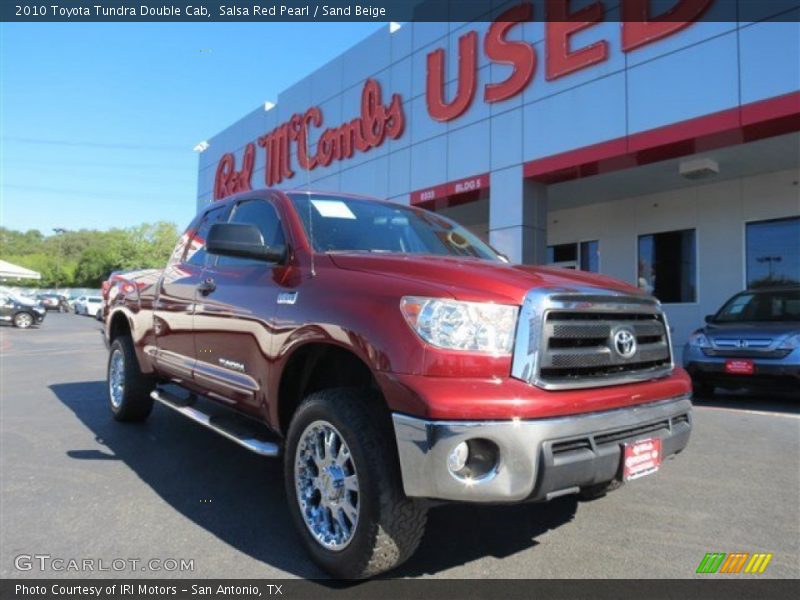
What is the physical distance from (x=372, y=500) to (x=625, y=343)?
1.43 meters

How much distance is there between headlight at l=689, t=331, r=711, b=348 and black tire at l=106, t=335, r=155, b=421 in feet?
21.9

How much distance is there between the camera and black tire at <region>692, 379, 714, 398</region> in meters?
8.10

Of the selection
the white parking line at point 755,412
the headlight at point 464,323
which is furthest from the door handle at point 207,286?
the white parking line at point 755,412

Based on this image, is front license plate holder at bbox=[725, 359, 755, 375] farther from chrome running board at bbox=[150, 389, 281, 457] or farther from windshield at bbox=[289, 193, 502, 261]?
chrome running board at bbox=[150, 389, 281, 457]

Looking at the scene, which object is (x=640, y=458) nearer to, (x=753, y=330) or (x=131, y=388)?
(x=131, y=388)

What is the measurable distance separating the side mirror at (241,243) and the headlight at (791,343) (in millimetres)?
6475

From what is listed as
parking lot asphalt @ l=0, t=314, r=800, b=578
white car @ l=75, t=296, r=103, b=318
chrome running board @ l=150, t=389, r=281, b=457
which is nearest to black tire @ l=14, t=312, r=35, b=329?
white car @ l=75, t=296, r=103, b=318

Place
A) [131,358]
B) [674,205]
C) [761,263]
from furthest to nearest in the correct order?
[674,205], [761,263], [131,358]

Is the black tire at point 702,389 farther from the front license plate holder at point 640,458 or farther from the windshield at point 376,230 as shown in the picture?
the front license plate holder at point 640,458

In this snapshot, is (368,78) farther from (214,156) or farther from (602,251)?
(214,156)

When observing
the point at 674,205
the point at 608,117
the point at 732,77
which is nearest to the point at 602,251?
the point at 674,205

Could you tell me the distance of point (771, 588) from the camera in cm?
285

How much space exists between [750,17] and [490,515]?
9.40 m

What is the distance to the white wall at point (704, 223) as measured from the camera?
40.7ft
